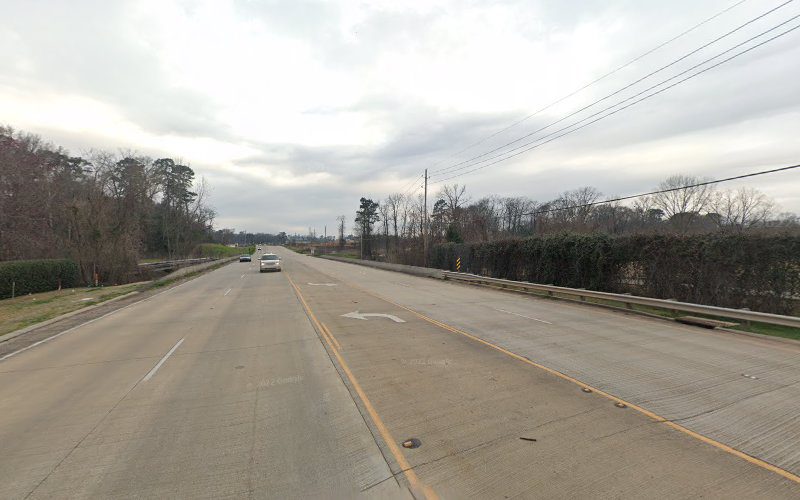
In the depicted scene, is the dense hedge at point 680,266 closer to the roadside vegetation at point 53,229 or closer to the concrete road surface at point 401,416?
the concrete road surface at point 401,416

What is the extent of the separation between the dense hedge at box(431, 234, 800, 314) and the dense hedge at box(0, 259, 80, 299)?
104 ft

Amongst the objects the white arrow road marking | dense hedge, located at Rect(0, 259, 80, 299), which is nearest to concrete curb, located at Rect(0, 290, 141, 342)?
the white arrow road marking

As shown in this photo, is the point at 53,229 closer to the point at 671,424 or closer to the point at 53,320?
the point at 53,320

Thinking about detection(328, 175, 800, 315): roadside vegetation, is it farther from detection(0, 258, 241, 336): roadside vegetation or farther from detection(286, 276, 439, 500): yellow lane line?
detection(0, 258, 241, 336): roadside vegetation

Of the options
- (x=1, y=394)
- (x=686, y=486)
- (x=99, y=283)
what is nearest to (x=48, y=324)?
(x=1, y=394)

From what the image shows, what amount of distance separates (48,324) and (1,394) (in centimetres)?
791

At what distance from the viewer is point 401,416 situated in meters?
4.73

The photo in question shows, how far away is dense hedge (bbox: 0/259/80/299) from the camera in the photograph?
73.6 feet

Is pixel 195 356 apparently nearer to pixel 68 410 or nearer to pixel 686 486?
pixel 68 410

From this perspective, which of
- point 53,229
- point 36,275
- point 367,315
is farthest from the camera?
point 53,229

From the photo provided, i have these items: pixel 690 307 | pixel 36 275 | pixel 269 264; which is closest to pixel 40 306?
pixel 36 275

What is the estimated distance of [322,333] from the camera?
9.60 meters

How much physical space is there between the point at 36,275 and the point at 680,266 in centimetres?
3619

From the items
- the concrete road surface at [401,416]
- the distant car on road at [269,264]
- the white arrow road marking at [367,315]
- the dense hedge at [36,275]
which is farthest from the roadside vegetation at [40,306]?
the white arrow road marking at [367,315]
